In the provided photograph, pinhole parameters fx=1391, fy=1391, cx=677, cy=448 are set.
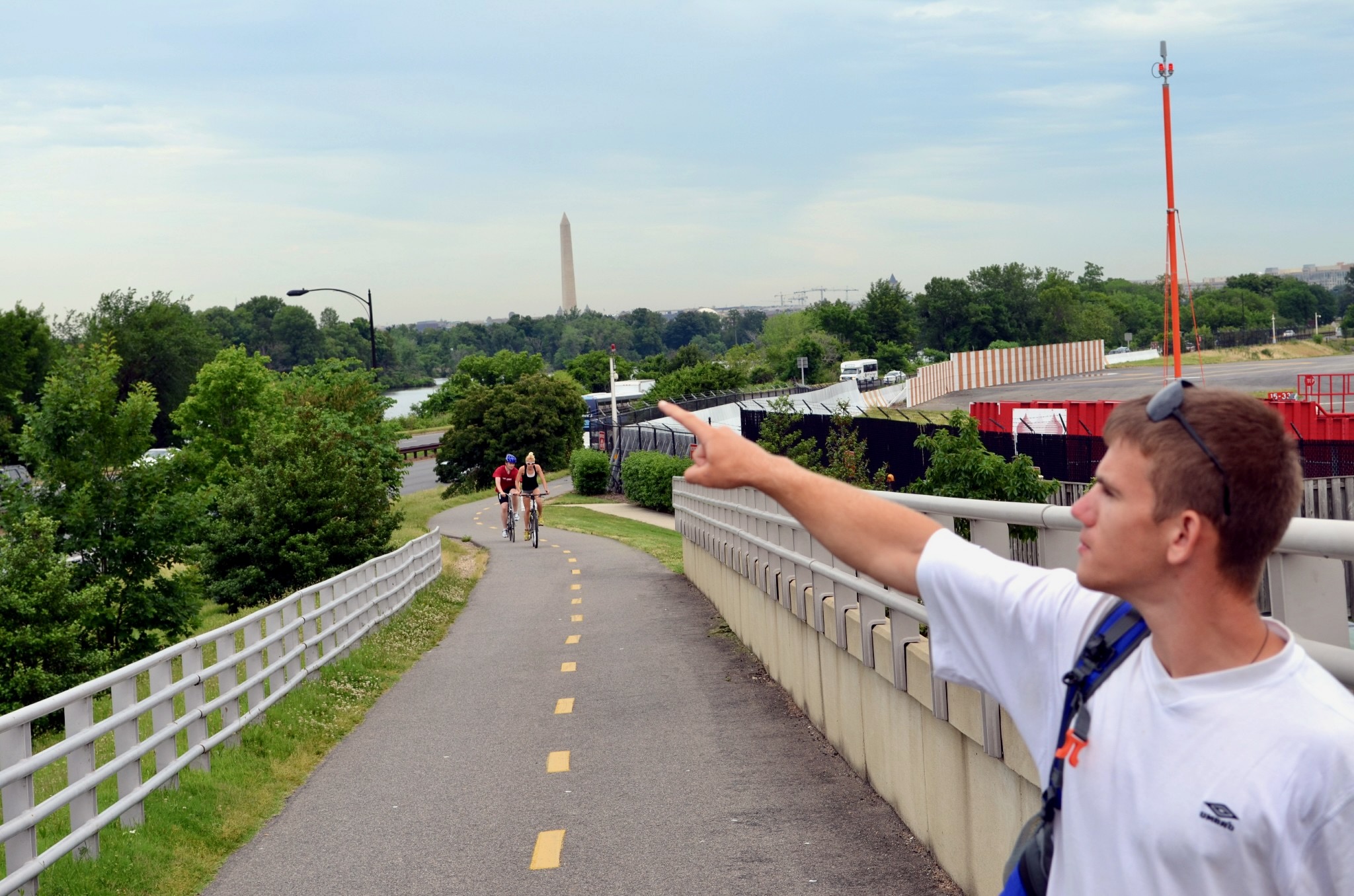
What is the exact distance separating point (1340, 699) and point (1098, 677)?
336 millimetres

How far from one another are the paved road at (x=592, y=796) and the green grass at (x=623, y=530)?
13380 mm

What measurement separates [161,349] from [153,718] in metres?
114

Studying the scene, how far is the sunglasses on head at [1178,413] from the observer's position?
1.95 meters

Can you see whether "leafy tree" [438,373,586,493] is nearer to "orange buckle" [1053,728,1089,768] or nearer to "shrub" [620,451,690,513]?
"shrub" [620,451,690,513]

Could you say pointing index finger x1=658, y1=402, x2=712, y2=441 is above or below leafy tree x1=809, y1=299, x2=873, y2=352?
below

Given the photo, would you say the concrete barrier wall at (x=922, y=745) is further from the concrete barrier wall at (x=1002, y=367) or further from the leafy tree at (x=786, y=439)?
the concrete barrier wall at (x=1002, y=367)

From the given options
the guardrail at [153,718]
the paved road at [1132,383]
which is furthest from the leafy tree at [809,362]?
the guardrail at [153,718]

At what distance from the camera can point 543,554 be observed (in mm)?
29938

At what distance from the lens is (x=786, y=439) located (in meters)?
31.7

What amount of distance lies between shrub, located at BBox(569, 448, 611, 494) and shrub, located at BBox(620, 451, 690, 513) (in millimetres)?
3640

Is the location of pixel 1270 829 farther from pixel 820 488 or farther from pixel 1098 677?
pixel 820 488

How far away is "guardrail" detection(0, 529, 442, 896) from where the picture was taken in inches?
258

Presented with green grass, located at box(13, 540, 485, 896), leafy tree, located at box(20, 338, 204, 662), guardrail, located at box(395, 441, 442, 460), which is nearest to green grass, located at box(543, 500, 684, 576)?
leafy tree, located at box(20, 338, 204, 662)

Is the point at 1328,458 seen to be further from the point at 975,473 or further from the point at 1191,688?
the point at 1191,688
